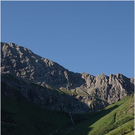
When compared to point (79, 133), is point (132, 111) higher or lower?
higher

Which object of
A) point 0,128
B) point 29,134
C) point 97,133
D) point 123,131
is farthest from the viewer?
point 29,134

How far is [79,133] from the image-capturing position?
191m

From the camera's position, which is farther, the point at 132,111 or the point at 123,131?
the point at 132,111

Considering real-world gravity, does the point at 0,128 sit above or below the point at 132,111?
below

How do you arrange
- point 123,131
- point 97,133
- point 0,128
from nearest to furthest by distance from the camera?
1. point 123,131
2. point 97,133
3. point 0,128

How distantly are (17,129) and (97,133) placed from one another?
256 feet

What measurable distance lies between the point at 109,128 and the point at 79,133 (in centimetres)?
3332

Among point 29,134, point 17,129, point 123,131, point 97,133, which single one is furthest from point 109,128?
point 17,129

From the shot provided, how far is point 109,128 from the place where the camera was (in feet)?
558

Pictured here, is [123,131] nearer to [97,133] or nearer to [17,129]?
[97,133]

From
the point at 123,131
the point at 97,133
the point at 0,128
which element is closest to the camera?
the point at 123,131

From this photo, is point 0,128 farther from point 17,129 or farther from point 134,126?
point 134,126

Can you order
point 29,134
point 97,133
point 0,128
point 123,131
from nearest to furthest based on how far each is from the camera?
point 123,131 → point 97,133 → point 0,128 → point 29,134

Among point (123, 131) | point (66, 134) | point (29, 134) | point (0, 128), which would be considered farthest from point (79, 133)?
point (0, 128)
